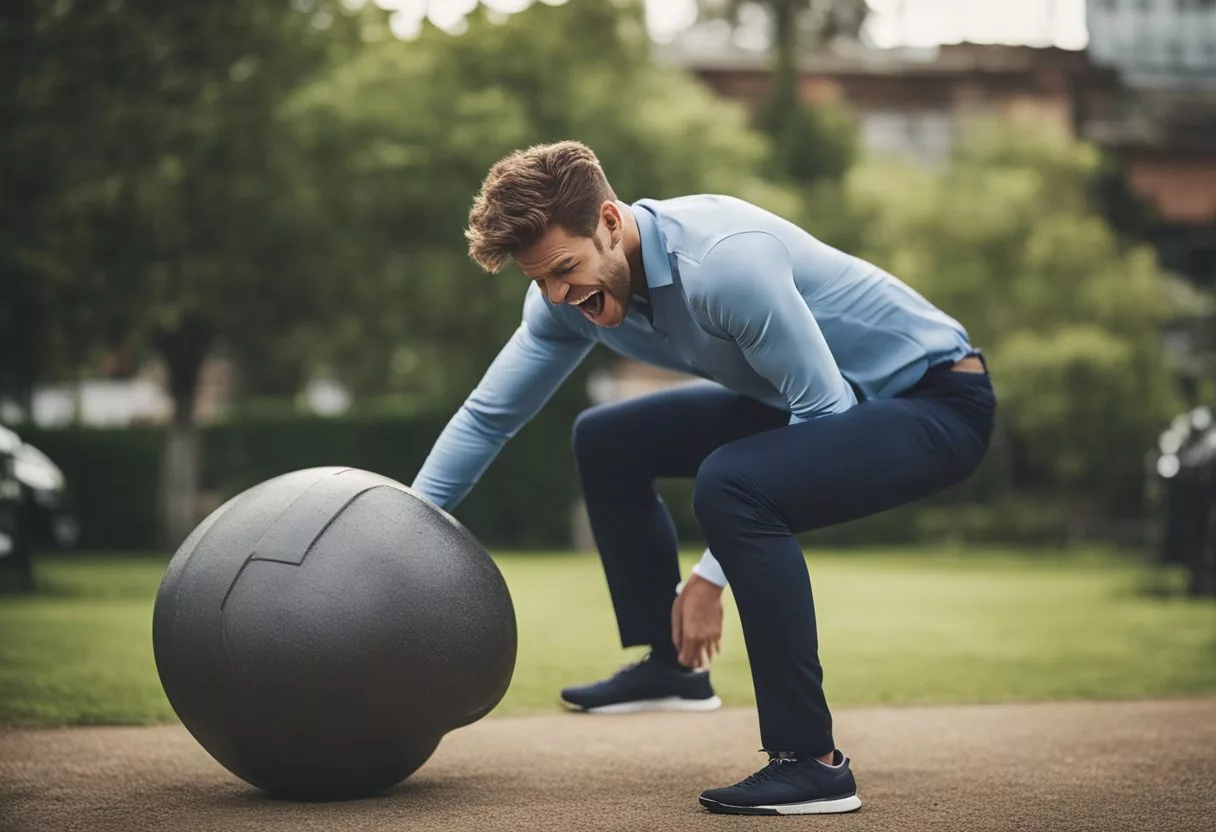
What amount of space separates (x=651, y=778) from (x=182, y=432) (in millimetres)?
17640

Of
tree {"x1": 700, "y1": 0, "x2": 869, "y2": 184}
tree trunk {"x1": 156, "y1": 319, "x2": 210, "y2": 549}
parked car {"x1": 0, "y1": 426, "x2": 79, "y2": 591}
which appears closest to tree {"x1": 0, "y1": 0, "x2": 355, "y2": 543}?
tree trunk {"x1": 156, "y1": 319, "x2": 210, "y2": 549}

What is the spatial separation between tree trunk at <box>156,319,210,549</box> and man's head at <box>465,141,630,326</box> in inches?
677

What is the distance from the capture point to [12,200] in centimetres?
1438

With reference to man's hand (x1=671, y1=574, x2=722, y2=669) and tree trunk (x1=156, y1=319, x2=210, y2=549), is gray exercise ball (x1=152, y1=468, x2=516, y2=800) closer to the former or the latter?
man's hand (x1=671, y1=574, x2=722, y2=669)

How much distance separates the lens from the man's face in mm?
4195

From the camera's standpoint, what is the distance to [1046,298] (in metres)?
24.5

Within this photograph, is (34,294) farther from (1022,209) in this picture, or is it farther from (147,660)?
(1022,209)

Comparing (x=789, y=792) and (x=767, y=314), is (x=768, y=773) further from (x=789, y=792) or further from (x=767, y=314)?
(x=767, y=314)

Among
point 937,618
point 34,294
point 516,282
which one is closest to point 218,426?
point 516,282

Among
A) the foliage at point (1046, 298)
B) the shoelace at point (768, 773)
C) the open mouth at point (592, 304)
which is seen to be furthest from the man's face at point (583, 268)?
the foliage at point (1046, 298)

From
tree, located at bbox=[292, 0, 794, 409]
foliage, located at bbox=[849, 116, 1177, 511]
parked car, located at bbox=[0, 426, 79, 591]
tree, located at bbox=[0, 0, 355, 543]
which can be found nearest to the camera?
parked car, located at bbox=[0, 426, 79, 591]

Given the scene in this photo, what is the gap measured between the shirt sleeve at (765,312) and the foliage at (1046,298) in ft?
62.8

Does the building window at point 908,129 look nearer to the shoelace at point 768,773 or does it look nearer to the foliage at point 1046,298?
the foliage at point 1046,298

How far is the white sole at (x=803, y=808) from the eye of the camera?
A: 13.6 ft
